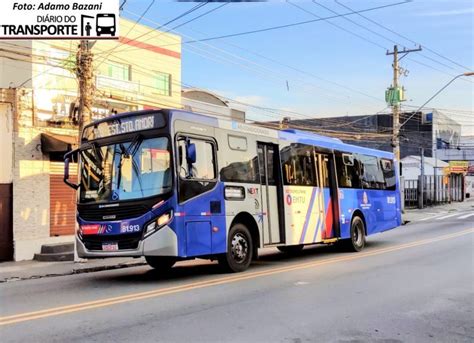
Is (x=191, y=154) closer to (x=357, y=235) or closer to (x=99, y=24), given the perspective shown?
(x=99, y=24)

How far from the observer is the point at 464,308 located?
759cm

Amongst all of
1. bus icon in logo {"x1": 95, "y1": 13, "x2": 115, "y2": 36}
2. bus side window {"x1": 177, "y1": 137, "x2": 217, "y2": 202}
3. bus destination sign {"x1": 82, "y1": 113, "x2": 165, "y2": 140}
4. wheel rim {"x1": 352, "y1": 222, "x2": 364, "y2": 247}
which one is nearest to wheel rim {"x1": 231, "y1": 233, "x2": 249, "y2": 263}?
bus side window {"x1": 177, "y1": 137, "x2": 217, "y2": 202}

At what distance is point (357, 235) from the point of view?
622 inches

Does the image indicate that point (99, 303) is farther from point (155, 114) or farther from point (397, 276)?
point (397, 276)

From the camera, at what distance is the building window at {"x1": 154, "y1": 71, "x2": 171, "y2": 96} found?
22922 mm

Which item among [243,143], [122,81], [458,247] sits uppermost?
[122,81]

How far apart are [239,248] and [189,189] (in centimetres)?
197

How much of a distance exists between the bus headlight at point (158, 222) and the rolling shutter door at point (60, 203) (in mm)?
8709

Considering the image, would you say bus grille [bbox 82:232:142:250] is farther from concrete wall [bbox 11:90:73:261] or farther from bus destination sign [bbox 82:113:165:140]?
concrete wall [bbox 11:90:73:261]

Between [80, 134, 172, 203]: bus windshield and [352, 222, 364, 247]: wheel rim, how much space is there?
765 cm

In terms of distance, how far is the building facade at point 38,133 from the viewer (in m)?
16.0

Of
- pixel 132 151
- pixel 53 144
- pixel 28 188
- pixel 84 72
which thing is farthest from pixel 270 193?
pixel 28 188

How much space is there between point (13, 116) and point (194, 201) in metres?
8.75

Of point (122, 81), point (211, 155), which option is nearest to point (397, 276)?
point (211, 155)
